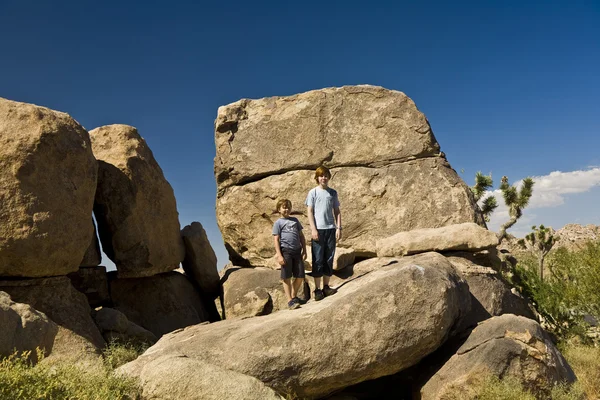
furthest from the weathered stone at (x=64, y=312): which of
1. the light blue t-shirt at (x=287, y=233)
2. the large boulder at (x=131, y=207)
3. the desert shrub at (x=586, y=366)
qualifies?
the desert shrub at (x=586, y=366)

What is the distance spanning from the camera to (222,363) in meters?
Answer: 6.74

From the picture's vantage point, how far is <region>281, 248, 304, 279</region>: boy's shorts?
852 cm

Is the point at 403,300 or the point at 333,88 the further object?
the point at 333,88

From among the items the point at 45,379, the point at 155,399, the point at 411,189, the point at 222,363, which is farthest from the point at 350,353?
the point at 411,189

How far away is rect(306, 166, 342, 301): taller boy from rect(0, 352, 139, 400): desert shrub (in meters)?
3.37

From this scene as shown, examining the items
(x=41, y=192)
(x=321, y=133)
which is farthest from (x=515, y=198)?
(x=41, y=192)

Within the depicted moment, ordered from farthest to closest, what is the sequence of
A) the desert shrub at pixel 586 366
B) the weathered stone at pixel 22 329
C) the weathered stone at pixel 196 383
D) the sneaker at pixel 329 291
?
the desert shrub at pixel 586 366, the sneaker at pixel 329 291, the weathered stone at pixel 22 329, the weathered stone at pixel 196 383

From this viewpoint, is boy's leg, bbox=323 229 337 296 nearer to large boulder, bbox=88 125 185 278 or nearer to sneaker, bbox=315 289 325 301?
sneaker, bbox=315 289 325 301

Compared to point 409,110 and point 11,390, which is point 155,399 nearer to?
point 11,390

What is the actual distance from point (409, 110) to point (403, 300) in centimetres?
613

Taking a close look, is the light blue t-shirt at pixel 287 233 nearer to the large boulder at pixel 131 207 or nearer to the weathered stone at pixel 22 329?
the weathered stone at pixel 22 329

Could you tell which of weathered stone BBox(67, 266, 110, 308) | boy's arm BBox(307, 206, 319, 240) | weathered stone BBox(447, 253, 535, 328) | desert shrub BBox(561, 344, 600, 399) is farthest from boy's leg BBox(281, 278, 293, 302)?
weathered stone BBox(67, 266, 110, 308)

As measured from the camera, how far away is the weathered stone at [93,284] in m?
11.0

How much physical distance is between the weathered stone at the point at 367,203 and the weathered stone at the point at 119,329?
124 inches
